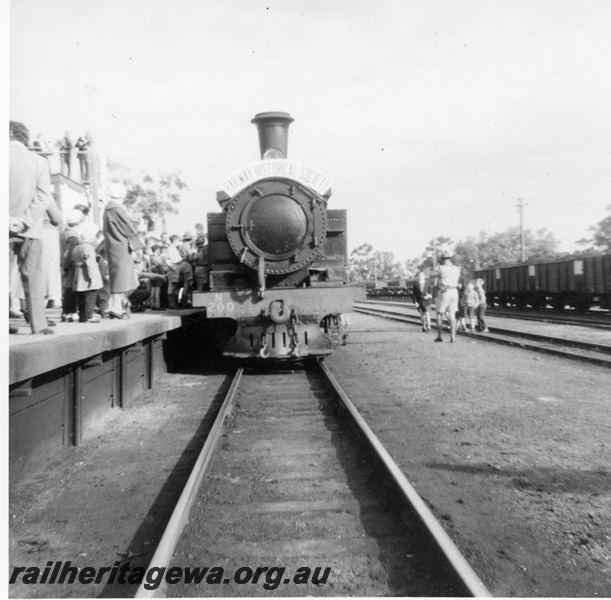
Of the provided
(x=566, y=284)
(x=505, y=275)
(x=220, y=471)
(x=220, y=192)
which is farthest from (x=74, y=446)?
(x=505, y=275)

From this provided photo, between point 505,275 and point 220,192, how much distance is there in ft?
78.0

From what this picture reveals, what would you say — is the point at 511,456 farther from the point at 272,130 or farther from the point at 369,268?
the point at 369,268

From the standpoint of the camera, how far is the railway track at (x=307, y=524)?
7.89ft

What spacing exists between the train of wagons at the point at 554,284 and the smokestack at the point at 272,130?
1321 cm

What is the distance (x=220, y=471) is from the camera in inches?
151

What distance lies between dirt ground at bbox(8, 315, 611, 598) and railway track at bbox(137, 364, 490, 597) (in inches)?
7.5

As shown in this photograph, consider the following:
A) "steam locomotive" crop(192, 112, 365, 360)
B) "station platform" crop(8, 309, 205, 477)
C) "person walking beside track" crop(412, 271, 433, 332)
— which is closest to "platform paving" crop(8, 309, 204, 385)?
"station platform" crop(8, 309, 205, 477)

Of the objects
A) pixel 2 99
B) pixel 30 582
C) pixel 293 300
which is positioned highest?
pixel 2 99

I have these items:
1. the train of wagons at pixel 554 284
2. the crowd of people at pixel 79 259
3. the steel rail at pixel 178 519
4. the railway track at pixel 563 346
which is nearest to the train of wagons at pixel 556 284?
the train of wagons at pixel 554 284

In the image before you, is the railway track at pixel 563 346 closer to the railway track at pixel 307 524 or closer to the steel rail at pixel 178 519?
the railway track at pixel 307 524

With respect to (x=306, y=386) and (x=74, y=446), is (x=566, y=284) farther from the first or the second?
(x=74, y=446)

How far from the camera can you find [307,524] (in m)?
2.98

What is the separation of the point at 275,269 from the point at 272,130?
265 cm

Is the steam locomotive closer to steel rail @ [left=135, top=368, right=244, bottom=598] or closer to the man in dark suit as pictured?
steel rail @ [left=135, top=368, right=244, bottom=598]
